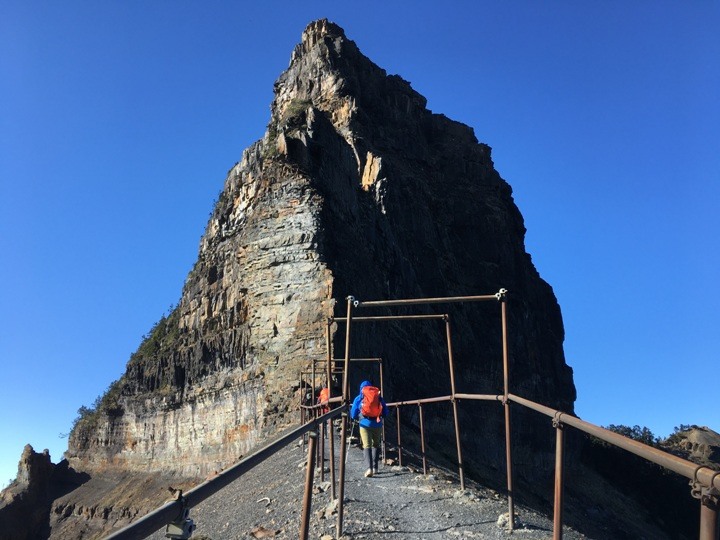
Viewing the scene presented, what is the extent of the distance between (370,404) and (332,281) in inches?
444

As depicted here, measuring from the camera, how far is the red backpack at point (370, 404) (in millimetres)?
9883

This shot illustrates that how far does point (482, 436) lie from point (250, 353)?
21.6 meters

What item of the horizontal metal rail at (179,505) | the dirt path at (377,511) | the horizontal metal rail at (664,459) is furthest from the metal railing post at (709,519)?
the dirt path at (377,511)

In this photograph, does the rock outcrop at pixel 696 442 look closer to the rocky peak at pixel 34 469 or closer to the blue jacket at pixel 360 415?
the rocky peak at pixel 34 469

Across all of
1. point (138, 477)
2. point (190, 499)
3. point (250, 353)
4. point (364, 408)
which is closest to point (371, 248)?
point (250, 353)

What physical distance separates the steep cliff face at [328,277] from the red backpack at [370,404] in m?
9.80

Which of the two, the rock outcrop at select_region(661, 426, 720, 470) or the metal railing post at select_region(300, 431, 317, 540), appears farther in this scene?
the rock outcrop at select_region(661, 426, 720, 470)

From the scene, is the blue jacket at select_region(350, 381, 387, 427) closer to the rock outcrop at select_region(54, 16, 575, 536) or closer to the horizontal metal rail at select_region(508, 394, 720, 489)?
the horizontal metal rail at select_region(508, 394, 720, 489)

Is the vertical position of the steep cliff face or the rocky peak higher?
the steep cliff face

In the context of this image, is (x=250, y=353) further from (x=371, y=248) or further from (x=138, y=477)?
(x=138, y=477)

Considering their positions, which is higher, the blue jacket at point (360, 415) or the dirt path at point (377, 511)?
the blue jacket at point (360, 415)

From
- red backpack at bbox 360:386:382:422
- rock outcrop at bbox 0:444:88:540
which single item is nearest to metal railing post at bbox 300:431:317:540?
red backpack at bbox 360:386:382:422

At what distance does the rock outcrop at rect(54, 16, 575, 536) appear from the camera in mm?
22672

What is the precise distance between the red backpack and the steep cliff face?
980 cm
